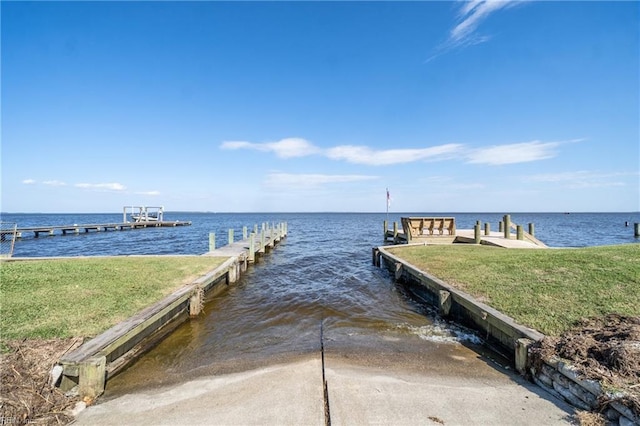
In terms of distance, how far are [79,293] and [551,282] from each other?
1127cm

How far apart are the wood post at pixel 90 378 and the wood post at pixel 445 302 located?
7336 mm

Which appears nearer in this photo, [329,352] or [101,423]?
[101,423]

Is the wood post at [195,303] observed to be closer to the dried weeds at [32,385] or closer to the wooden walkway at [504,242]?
the dried weeds at [32,385]

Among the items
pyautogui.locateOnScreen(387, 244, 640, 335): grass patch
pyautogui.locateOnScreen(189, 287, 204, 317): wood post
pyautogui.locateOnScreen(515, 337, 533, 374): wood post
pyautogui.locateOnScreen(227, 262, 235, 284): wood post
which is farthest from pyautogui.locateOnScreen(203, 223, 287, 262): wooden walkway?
pyautogui.locateOnScreen(515, 337, 533, 374): wood post

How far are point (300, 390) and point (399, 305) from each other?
19.7ft

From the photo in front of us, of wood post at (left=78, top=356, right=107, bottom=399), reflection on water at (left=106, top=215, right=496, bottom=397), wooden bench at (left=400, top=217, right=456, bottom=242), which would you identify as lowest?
reflection on water at (left=106, top=215, right=496, bottom=397)

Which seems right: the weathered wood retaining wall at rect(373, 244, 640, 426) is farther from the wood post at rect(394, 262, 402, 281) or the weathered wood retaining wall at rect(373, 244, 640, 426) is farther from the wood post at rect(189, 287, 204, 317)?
the wood post at rect(189, 287, 204, 317)

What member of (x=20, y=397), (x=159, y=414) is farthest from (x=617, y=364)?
(x=20, y=397)

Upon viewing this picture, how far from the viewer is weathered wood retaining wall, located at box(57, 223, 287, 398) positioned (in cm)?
426

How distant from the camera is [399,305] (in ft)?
31.9

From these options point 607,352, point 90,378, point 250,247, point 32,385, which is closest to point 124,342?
point 90,378

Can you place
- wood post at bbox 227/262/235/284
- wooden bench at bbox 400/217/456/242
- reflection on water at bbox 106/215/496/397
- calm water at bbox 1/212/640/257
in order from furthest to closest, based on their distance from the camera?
calm water at bbox 1/212/640/257, wooden bench at bbox 400/217/456/242, wood post at bbox 227/262/235/284, reflection on water at bbox 106/215/496/397

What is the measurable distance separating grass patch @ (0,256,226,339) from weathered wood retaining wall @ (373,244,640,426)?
7135 mm

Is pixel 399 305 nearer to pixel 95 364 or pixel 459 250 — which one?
pixel 459 250
